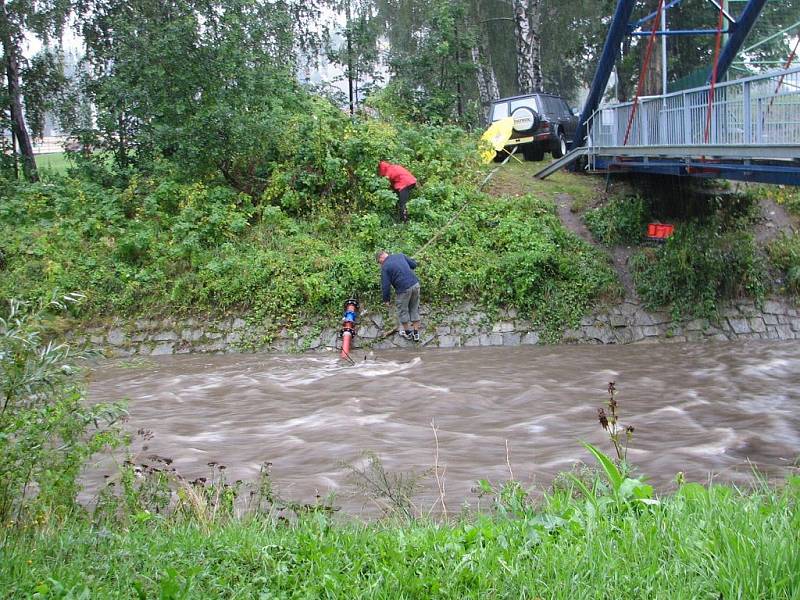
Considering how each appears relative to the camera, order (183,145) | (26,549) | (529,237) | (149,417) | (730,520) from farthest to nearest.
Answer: (183,145) → (529,237) → (149,417) → (26,549) → (730,520)

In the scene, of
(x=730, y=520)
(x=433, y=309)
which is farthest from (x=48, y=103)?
(x=730, y=520)

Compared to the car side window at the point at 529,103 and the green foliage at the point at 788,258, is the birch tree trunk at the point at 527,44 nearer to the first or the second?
the car side window at the point at 529,103

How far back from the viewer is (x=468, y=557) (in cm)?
412

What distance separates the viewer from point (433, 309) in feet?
54.0

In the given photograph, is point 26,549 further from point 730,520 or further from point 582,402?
point 582,402

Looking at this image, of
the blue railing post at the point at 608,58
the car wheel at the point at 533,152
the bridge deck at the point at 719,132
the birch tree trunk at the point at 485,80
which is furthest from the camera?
the birch tree trunk at the point at 485,80

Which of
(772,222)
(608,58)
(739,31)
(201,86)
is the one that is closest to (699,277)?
(772,222)

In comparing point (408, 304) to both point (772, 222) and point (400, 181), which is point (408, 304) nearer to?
point (400, 181)

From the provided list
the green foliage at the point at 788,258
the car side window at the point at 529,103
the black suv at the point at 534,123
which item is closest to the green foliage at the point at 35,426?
the green foliage at the point at 788,258

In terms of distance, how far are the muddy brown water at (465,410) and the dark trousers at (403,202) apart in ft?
14.0

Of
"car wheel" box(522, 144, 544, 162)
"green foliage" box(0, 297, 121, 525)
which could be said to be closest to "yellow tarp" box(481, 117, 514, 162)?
"car wheel" box(522, 144, 544, 162)

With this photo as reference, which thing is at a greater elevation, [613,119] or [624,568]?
[613,119]

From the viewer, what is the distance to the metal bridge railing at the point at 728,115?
401 inches

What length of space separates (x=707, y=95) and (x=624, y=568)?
1073 centimetres
